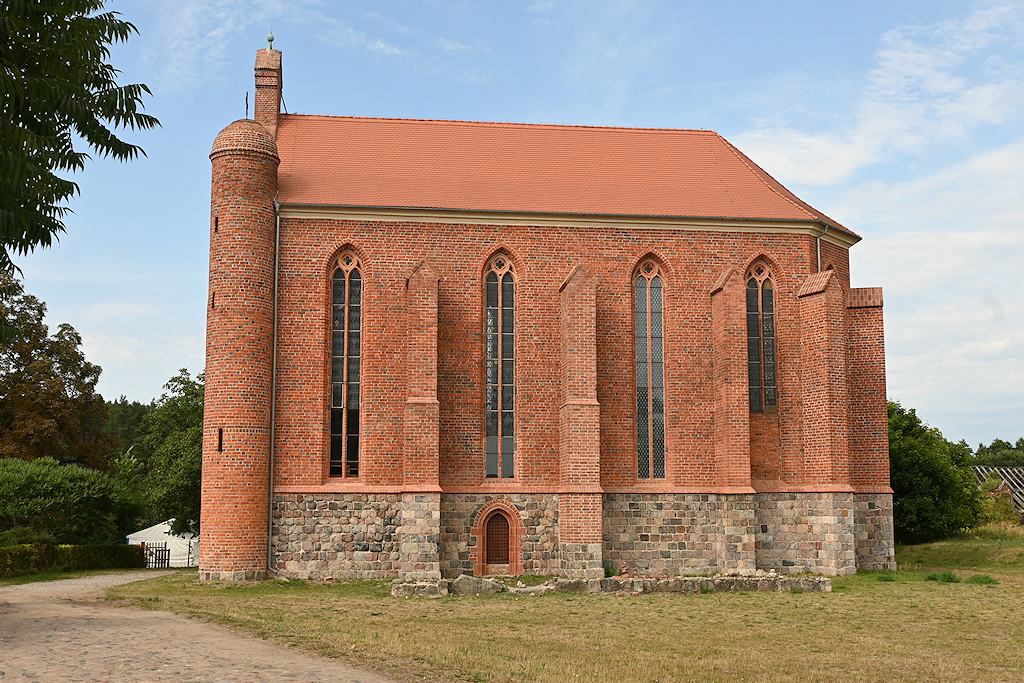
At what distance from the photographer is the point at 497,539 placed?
22.7 metres

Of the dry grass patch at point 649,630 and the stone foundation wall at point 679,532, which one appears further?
the stone foundation wall at point 679,532

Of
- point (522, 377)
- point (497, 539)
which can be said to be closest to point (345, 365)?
point (522, 377)

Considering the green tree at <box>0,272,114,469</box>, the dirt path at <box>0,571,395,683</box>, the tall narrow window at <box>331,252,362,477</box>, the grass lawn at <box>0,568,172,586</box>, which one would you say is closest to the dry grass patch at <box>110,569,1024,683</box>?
the dirt path at <box>0,571,395,683</box>

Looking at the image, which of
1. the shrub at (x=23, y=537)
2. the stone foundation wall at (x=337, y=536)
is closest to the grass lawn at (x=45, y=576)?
the shrub at (x=23, y=537)

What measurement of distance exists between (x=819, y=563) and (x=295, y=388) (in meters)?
14.1

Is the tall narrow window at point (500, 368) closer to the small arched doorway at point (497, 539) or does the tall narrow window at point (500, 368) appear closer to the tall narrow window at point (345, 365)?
the small arched doorway at point (497, 539)

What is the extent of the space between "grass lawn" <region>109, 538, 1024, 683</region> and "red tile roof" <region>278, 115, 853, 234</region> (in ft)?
33.9

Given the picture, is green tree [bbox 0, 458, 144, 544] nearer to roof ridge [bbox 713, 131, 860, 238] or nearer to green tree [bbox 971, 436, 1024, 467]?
roof ridge [bbox 713, 131, 860, 238]

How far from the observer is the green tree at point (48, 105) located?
519 inches

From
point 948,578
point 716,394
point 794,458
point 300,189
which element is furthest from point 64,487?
point 948,578

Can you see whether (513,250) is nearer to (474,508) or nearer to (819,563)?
(474,508)

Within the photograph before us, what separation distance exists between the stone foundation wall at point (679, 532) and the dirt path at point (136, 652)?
11.5 metres

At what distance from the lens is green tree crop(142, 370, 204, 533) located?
33.6 m

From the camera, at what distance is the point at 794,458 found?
23781 mm
